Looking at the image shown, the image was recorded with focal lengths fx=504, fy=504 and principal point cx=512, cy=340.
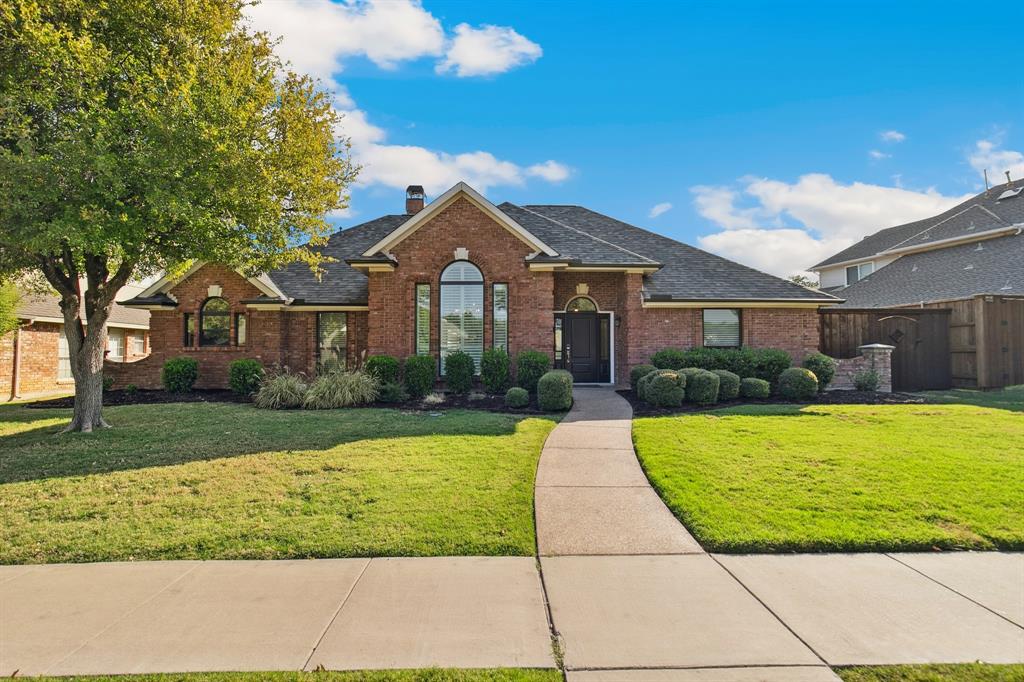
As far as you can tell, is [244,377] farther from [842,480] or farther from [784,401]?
[784,401]

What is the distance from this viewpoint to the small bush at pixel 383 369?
1385 cm

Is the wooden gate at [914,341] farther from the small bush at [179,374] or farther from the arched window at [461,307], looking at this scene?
the small bush at [179,374]

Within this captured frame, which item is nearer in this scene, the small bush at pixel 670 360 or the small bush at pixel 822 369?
the small bush at pixel 822 369

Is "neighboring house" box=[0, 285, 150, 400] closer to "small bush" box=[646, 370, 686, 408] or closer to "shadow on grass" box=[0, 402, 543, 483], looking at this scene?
"shadow on grass" box=[0, 402, 543, 483]

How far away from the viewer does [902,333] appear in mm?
15453

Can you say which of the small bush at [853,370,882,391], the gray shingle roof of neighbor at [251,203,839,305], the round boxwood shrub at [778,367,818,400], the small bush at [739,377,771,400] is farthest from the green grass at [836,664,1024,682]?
the small bush at [853,370,882,391]

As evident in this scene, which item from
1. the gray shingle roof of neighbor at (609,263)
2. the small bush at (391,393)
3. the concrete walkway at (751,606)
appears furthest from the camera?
the gray shingle roof of neighbor at (609,263)

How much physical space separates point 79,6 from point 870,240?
118ft

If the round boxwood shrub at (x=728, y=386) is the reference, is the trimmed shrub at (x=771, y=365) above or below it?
above

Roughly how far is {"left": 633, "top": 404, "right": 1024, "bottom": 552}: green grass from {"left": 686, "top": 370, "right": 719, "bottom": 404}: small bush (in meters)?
2.11

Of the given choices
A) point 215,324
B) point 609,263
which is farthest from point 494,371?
point 215,324

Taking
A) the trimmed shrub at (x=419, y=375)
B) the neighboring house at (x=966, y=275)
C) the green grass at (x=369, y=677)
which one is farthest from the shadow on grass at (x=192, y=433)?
the neighboring house at (x=966, y=275)

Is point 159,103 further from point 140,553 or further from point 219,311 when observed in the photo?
point 219,311

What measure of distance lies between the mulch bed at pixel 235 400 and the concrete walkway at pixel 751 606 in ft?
23.7
